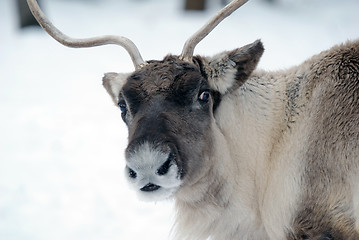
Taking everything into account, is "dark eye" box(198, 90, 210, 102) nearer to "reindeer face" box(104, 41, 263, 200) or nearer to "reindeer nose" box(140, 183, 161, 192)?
"reindeer face" box(104, 41, 263, 200)

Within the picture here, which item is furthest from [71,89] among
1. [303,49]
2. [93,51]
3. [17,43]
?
[303,49]

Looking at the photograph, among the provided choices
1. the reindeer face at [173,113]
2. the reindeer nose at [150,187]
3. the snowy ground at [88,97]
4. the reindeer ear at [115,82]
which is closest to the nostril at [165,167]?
the reindeer face at [173,113]

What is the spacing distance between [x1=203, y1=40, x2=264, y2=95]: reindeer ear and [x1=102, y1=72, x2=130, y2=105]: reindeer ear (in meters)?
0.84

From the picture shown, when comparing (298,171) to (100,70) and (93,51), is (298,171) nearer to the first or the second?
(100,70)

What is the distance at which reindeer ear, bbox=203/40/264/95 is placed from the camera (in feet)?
A: 14.1

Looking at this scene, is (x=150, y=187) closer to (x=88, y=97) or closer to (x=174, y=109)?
(x=174, y=109)

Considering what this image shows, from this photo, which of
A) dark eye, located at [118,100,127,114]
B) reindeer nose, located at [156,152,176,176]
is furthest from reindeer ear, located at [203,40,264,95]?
reindeer nose, located at [156,152,176,176]

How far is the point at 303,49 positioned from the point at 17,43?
8967 millimetres

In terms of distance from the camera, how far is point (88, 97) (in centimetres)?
1209

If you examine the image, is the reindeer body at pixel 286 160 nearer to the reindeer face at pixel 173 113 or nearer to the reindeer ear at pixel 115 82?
the reindeer face at pixel 173 113

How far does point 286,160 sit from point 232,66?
0.89 m

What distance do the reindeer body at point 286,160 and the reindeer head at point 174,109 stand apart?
19 cm

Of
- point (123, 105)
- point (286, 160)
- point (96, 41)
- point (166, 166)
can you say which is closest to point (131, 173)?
point (166, 166)

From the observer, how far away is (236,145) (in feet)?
14.5
